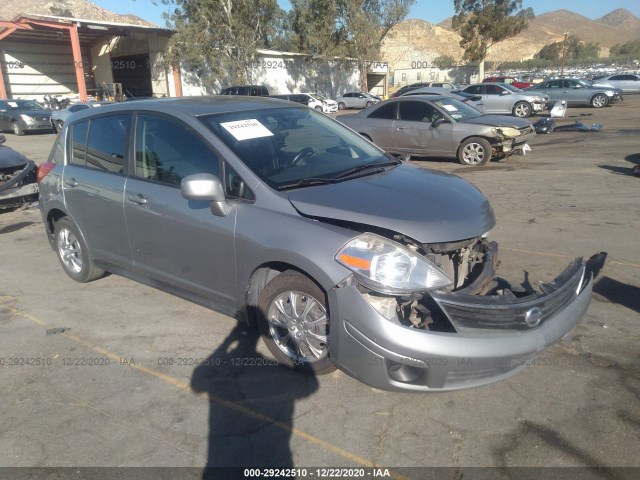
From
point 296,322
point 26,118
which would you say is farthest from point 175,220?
point 26,118

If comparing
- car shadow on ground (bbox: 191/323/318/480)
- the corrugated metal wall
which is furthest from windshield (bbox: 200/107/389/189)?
the corrugated metal wall

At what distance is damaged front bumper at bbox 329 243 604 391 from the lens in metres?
2.67

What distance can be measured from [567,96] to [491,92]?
19.4 ft

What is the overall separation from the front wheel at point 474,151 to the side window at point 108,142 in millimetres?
8210

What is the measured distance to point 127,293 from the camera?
4781 millimetres

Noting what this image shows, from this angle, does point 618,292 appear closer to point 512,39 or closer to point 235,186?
point 235,186

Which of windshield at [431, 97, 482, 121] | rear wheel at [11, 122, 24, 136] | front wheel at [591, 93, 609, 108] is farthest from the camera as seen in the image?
front wheel at [591, 93, 609, 108]

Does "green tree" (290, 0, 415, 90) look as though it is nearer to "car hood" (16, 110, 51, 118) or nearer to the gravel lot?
"car hood" (16, 110, 51, 118)

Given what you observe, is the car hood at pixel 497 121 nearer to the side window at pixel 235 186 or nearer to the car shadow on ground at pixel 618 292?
the car shadow on ground at pixel 618 292

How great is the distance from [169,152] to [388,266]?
2.04 metres

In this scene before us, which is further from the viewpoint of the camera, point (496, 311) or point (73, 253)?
point (73, 253)

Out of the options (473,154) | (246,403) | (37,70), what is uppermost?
(37,70)

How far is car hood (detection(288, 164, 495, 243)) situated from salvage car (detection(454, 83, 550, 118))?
69.5ft

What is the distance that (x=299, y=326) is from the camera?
10.5ft
